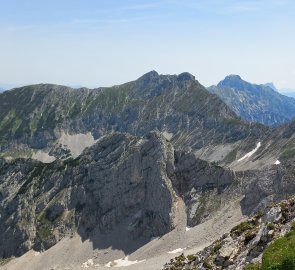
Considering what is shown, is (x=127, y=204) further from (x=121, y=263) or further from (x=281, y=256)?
(x=281, y=256)

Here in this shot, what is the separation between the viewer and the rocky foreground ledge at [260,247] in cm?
2950

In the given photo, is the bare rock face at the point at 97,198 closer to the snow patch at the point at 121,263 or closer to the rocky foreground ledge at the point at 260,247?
the snow patch at the point at 121,263

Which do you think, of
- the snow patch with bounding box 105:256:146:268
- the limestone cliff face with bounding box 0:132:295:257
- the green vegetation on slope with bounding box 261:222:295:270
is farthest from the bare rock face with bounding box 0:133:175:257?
the green vegetation on slope with bounding box 261:222:295:270

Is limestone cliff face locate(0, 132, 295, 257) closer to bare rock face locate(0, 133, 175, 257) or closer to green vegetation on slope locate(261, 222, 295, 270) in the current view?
bare rock face locate(0, 133, 175, 257)

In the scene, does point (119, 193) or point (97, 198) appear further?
point (97, 198)

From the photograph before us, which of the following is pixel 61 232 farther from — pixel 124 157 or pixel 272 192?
pixel 272 192

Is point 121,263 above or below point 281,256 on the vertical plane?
below

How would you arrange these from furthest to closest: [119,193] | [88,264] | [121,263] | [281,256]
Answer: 1. [119,193]
2. [88,264]
3. [121,263]
4. [281,256]

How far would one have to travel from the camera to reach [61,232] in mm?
168500

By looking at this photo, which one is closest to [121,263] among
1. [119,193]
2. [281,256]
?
[119,193]

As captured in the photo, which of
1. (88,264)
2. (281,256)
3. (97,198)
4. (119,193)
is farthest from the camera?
(97,198)

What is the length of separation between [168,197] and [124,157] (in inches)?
1118

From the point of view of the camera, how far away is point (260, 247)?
1436 inches

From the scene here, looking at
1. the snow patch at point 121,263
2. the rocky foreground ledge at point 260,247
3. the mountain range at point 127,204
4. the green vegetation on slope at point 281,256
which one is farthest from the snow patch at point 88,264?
the green vegetation on slope at point 281,256
